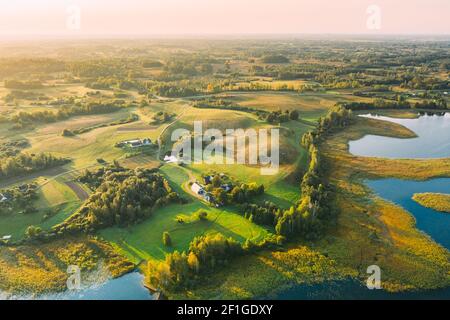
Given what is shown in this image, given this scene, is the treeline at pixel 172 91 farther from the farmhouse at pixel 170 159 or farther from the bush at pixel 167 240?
the bush at pixel 167 240

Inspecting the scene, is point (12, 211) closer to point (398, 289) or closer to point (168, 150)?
point (168, 150)

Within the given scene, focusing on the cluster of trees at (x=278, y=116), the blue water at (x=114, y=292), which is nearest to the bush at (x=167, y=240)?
the blue water at (x=114, y=292)

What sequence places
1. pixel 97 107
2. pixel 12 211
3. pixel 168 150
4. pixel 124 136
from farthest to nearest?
pixel 97 107, pixel 124 136, pixel 168 150, pixel 12 211

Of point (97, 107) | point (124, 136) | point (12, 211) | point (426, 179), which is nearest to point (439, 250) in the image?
point (426, 179)

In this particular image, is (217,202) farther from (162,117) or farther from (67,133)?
(67,133)

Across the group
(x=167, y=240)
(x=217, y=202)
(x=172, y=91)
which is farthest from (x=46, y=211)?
(x=172, y=91)
